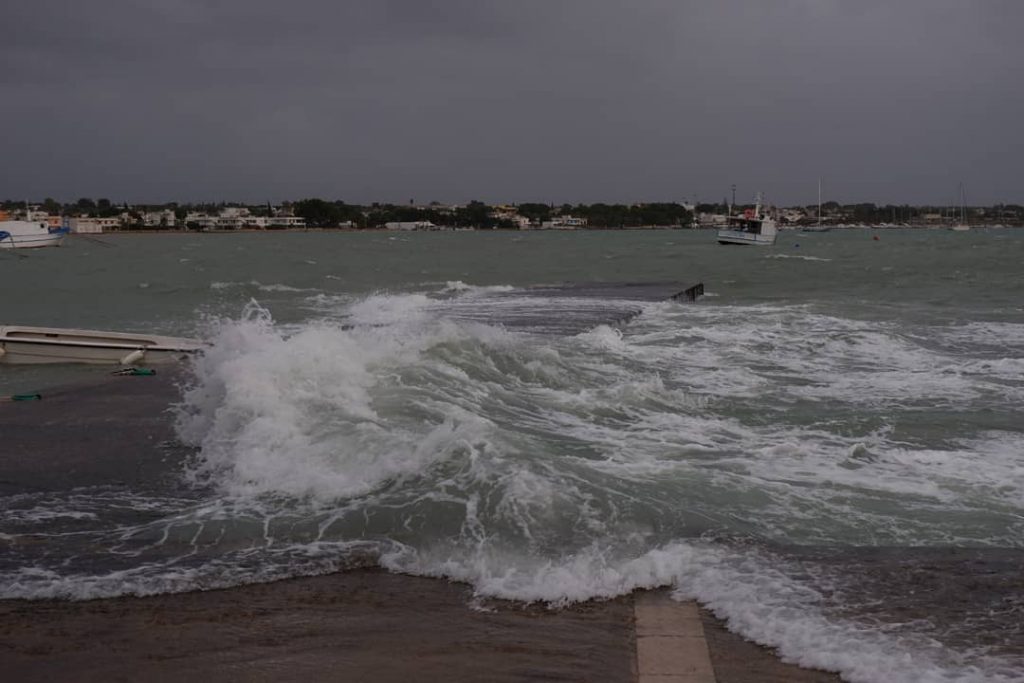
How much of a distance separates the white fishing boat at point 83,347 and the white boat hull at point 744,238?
211 ft

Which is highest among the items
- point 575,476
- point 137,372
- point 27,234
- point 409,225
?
point 409,225

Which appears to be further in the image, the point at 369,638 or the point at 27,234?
the point at 27,234

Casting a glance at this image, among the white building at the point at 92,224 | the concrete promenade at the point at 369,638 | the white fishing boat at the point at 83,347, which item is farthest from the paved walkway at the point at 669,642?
the white building at the point at 92,224

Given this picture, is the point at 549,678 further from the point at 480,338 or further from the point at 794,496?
the point at 480,338

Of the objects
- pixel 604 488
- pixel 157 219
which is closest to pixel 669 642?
pixel 604 488

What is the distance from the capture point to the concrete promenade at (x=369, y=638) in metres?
4.20

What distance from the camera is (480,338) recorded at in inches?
523

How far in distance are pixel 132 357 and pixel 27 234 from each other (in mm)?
83154

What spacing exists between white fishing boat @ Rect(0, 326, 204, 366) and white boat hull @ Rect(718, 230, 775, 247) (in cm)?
6444

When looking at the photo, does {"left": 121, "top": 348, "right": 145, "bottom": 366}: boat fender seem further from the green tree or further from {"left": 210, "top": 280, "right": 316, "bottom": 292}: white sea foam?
the green tree

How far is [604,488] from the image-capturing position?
6867mm

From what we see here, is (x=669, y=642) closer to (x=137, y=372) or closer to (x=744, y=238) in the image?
(x=137, y=372)

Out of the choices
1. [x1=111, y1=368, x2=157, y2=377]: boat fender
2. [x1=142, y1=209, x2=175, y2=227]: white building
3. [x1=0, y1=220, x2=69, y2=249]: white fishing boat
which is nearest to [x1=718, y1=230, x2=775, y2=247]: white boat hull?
[x1=0, y1=220, x2=69, y2=249]: white fishing boat

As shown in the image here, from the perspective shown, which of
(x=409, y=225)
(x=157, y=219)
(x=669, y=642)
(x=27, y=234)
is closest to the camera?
(x=669, y=642)
